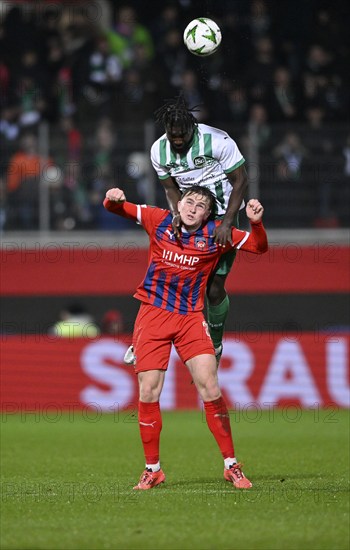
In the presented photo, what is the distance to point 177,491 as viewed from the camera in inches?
328

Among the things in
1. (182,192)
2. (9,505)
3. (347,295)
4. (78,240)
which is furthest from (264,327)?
(9,505)

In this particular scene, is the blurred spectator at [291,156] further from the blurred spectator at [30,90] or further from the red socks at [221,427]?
the red socks at [221,427]

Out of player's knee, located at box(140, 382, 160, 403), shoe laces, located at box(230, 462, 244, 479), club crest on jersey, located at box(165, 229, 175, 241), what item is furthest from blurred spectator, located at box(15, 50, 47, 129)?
shoe laces, located at box(230, 462, 244, 479)

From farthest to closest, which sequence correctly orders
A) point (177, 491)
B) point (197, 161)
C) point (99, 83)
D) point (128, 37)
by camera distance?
point (128, 37) < point (99, 83) < point (197, 161) < point (177, 491)

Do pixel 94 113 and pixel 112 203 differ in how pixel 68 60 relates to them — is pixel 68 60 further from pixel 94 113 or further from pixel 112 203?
pixel 112 203

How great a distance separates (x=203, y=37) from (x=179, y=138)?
953 mm

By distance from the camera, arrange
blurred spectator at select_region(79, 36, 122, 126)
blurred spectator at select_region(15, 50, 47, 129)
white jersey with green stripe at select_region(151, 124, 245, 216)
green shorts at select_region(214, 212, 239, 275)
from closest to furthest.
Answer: white jersey with green stripe at select_region(151, 124, 245, 216) → green shorts at select_region(214, 212, 239, 275) → blurred spectator at select_region(79, 36, 122, 126) → blurred spectator at select_region(15, 50, 47, 129)

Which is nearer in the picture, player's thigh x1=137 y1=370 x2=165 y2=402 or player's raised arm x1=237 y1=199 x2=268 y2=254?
player's raised arm x1=237 y1=199 x2=268 y2=254

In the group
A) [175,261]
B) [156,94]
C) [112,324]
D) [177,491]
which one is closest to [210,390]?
[177,491]

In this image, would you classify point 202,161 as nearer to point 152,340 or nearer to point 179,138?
point 179,138

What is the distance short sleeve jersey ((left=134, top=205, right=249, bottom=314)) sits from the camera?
865 centimetres

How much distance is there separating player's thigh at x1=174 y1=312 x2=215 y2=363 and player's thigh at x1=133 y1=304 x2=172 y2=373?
0.25 feet

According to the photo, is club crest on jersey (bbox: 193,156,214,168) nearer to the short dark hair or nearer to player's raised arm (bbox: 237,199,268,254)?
the short dark hair

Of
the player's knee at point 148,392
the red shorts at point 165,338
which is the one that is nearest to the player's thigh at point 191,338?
the red shorts at point 165,338
